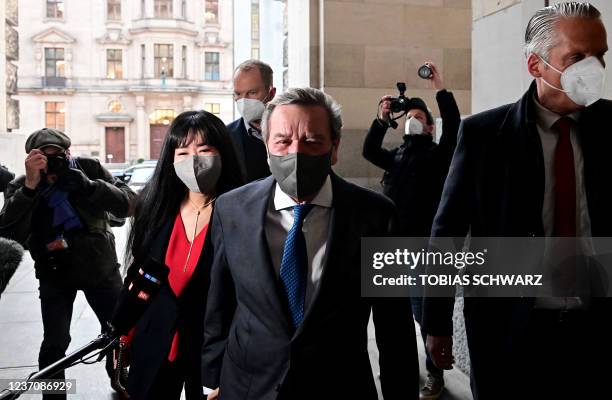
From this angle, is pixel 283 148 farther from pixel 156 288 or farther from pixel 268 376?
pixel 156 288

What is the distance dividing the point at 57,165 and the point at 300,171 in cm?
215

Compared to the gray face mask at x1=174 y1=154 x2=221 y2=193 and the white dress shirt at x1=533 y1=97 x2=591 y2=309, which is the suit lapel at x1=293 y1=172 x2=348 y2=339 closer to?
the white dress shirt at x1=533 y1=97 x2=591 y2=309

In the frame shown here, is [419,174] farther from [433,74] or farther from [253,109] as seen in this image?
[253,109]

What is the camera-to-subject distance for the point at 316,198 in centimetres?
222

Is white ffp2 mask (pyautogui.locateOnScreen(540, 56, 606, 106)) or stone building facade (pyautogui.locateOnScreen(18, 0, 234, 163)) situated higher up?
stone building facade (pyautogui.locateOnScreen(18, 0, 234, 163))

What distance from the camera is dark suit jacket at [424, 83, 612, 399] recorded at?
2.31 m

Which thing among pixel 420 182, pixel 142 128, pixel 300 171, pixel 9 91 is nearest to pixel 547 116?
pixel 300 171

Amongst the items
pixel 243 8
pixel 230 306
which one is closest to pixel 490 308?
pixel 230 306

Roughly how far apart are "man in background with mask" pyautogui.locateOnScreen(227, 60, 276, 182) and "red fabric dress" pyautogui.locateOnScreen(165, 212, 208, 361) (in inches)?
58.6

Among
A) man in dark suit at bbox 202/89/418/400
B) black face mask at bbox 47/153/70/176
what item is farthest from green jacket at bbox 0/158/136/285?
man in dark suit at bbox 202/89/418/400

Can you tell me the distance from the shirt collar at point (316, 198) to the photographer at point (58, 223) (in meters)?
1.88

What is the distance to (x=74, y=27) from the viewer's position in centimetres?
5822

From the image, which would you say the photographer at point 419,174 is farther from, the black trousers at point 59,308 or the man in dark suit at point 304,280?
the man in dark suit at point 304,280

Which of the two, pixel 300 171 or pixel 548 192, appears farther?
pixel 548 192
